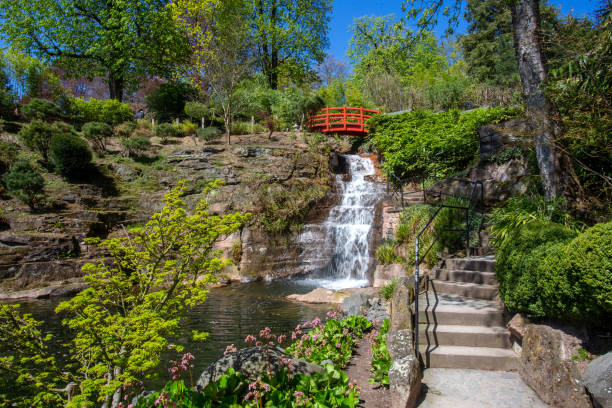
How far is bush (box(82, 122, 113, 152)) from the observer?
1775 cm

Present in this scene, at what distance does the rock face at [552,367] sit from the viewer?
3230 mm

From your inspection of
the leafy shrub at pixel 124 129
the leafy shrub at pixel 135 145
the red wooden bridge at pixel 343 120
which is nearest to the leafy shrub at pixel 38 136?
the leafy shrub at pixel 135 145

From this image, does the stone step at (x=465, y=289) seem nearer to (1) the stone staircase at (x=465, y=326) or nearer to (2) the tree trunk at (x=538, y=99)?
(1) the stone staircase at (x=465, y=326)

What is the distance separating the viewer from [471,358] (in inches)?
173

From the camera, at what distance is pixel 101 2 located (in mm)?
24328

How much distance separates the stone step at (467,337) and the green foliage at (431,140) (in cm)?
1005

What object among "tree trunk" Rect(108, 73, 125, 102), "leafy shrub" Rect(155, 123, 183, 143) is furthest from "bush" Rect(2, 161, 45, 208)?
"tree trunk" Rect(108, 73, 125, 102)

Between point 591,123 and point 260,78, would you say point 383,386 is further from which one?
point 260,78

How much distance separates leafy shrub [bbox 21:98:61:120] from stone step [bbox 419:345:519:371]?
76.8 ft

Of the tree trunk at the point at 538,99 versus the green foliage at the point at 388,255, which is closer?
the tree trunk at the point at 538,99

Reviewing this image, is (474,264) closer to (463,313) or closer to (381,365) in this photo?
(463,313)

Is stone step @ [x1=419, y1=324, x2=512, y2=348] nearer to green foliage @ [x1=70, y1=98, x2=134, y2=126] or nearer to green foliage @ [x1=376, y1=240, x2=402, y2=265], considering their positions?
green foliage @ [x1=376, y1=240, x2=402, y2=265]

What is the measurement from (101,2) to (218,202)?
795 inches

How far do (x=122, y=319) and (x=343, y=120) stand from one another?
19.5m
